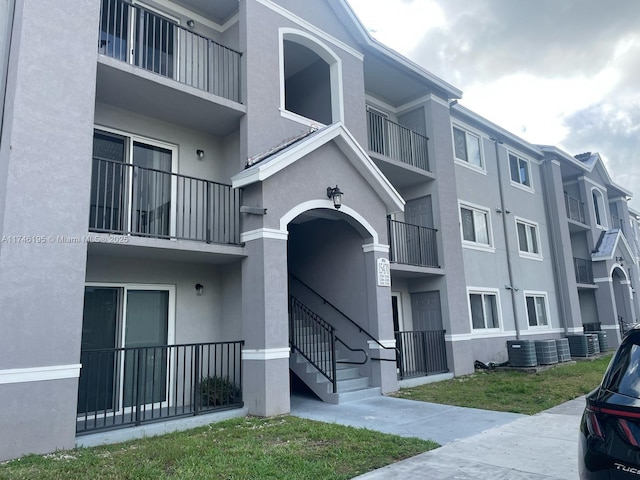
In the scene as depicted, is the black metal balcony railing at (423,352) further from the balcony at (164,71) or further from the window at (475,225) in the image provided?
the balcony at (164,71)

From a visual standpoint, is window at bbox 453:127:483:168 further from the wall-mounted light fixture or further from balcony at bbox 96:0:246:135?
balcony at bbox 96:0:246:135

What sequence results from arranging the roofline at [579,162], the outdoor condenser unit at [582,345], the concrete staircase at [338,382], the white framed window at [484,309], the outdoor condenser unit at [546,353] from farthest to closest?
the roofline at [579,162], the outdoor condenser unit at [582,345], the white framed window at [484,309], the outdoor condenser unit at [546,353], the concrete staircase at [338,382]

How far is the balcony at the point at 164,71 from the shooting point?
828cm

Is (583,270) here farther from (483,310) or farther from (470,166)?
(470,166)

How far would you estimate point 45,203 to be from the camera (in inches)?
259

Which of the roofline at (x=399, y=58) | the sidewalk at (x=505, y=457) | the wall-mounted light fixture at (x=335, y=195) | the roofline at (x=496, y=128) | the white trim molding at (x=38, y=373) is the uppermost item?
the roofline at (x=399, y=58)

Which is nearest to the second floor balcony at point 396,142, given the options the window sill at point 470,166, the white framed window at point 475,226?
the window sill at point 470,166

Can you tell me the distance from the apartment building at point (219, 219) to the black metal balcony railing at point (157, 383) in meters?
0.06

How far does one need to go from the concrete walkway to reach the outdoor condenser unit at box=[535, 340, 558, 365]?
517cm

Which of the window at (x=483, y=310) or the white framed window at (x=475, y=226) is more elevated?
the white framed window at (x=475, y=226)

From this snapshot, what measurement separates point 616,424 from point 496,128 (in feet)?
53.7

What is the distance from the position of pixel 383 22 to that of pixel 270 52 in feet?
20.5

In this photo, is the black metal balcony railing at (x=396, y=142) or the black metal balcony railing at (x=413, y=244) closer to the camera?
the black metal balcony railing at (x=413, y=244)

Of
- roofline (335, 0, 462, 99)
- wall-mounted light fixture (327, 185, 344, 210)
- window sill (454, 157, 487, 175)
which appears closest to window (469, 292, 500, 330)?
window sill (454, 157, 487, 175)
